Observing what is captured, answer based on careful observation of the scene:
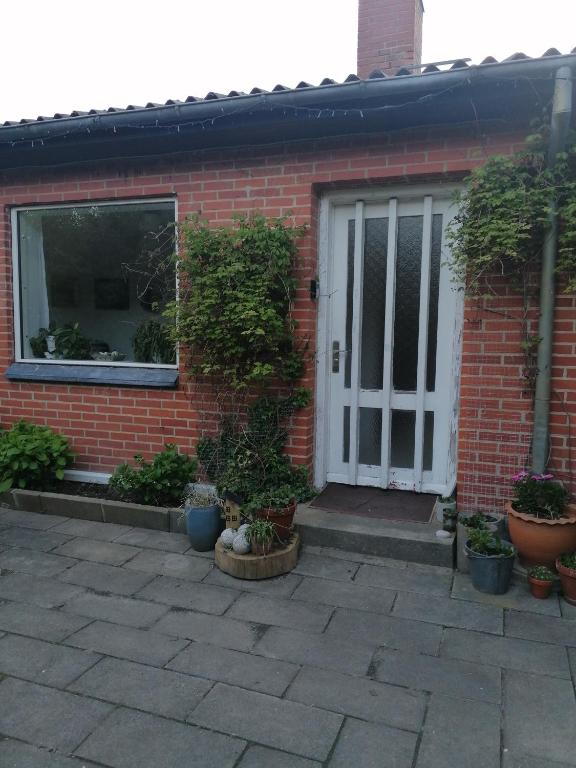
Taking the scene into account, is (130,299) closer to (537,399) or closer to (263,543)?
(263,543)

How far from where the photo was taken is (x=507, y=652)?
2.96m

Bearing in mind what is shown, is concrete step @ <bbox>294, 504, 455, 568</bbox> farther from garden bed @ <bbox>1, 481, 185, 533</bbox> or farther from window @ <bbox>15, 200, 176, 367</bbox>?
window @ <bbox>15, 200, 176, 367</bbox>

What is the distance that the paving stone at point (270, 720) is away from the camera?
231cm

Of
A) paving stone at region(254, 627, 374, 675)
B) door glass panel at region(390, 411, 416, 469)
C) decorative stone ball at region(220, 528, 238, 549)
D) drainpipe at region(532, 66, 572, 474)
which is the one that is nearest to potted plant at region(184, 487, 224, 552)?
decorative stone ball at region(220, 528, 238, 549)

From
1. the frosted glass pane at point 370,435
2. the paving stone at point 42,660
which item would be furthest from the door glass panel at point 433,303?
the paving stone at point 42,660

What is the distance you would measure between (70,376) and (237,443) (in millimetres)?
1918

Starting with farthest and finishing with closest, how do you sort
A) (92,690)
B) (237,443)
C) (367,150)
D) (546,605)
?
(237,443) → (367,150) → (546,605) → (92,690)

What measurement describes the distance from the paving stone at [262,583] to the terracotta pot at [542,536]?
4.75 ft

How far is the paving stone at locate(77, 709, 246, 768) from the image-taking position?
221 cm

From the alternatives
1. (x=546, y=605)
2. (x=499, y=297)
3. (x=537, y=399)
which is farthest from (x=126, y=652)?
(x=499, y=297)

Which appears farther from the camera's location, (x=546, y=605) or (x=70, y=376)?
(x=70, y=376)

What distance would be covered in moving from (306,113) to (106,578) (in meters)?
3.52

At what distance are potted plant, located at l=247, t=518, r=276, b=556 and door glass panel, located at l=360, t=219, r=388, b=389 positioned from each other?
1.59m

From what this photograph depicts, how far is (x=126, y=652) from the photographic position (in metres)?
2.97
